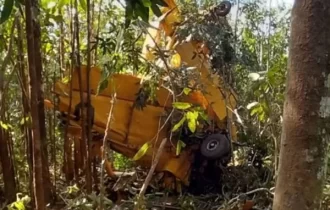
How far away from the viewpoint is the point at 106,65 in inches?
124

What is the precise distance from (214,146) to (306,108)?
348cm

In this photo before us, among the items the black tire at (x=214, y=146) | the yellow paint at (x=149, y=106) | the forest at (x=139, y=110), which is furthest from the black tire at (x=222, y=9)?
the black tire at (x=214, y=146)

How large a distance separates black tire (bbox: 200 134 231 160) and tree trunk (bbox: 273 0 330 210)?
11.1 feet

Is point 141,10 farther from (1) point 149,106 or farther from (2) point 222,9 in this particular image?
(1) point 149,106

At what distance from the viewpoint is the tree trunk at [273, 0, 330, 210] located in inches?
60.9

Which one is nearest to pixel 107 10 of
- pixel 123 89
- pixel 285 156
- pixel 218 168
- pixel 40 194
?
pixel 123 89

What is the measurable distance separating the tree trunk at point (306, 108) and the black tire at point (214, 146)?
340 cm

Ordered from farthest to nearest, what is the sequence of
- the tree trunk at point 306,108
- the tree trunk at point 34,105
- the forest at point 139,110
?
the forest at point 139,110 → the tree trunk at point 34,105 → the tree trunk at point 306,108

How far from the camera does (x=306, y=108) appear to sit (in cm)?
156

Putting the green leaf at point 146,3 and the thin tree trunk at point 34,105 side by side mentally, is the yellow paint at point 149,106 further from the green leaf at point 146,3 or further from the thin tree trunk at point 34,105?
the green leaf at point 146,3

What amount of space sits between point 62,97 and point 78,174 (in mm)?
788

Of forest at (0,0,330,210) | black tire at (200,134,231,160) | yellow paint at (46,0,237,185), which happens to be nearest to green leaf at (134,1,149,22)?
forest at (0,0,330,210)

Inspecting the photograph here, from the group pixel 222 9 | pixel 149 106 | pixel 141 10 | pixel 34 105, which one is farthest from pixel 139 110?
pixel 141 10

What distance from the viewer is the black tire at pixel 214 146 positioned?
16.4ft
